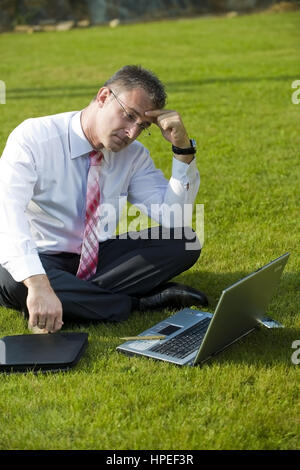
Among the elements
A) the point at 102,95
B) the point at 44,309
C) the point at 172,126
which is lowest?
the point at 44,309

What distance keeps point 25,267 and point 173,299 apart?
1.03 m

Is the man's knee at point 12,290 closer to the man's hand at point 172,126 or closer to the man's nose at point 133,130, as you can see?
the man's nose at point 133,130

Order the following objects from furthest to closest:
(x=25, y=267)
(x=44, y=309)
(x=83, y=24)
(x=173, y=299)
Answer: (x=83, y=24)
(x=173, y=299)
(x=25, y=267)
(x=44, y=309)

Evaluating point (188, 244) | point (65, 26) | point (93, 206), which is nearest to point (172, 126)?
point (93, 206)

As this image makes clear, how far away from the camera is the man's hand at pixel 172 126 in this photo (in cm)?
373

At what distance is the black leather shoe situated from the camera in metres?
4.13

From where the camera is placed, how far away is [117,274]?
13.6 ft

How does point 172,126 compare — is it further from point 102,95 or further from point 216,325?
point 216,325

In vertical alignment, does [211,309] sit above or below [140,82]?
below

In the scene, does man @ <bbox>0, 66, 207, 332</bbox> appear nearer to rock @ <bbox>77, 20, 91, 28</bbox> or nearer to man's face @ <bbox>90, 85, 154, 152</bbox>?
man's face @ <bbox>90, 85, 154, 152</bbox>

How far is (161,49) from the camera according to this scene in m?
15.1

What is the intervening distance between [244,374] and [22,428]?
3.39 ft

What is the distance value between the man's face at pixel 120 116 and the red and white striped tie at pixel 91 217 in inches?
8.7

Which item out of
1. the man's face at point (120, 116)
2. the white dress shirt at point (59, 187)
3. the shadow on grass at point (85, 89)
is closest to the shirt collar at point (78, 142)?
the white dress shirt at point (59, 187)
